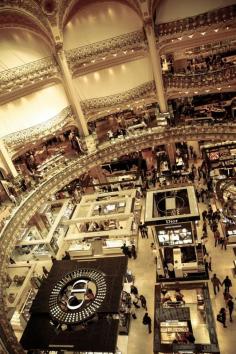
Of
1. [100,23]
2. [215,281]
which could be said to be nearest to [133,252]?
[215,281]

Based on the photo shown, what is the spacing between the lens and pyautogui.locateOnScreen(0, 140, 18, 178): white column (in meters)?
22.5

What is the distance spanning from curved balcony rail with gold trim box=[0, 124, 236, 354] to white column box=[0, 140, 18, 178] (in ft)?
9.04

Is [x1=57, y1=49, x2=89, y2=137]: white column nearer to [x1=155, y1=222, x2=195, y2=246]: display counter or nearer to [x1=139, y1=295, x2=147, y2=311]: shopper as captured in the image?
[x1=155, y1=222, x2=195, y2=246]: display counter

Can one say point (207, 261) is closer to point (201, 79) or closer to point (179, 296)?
point (179, 296)

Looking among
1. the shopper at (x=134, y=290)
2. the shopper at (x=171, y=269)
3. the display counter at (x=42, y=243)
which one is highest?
the display counter at (x=42, y=243)

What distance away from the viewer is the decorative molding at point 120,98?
26.2 meters

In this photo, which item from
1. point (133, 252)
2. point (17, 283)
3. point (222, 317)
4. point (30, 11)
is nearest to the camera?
point (222, 317)

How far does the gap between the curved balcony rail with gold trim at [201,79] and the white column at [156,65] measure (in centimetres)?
69

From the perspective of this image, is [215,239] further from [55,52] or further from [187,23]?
[55,52]

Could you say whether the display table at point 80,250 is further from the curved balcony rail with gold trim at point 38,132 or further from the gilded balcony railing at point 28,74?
the gilded balcony railing at point 28,74

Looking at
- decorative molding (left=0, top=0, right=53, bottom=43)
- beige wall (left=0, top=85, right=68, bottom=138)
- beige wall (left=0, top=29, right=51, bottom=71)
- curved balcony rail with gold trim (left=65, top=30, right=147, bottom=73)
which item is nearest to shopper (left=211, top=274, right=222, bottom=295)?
curved balcony rail with gold trim (left=65, top=30, right=147, bottom=73)

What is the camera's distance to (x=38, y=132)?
→ 2423 centimetres

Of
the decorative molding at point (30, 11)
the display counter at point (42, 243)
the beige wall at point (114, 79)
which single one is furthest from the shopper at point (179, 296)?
the decorative molding at point (30, 11)

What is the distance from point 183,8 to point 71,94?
9774 millimetres
